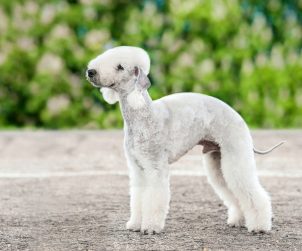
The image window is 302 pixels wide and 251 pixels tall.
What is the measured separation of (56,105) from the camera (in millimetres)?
14820

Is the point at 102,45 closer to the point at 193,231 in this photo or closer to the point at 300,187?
the point at 300,187

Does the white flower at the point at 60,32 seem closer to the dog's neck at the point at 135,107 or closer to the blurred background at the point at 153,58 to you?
the blurred background at the point at 153,58

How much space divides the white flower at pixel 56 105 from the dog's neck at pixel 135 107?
8870mm

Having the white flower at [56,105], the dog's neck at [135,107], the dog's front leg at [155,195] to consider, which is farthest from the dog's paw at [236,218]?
the white flower at [56,105]

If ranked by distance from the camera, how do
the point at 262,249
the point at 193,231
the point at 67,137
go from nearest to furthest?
the point at 262,249
the point at 193,231
the point at 67,137

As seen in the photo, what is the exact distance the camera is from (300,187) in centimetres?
827

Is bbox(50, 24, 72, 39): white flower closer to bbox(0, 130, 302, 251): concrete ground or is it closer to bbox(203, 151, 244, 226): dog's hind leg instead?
bbox(0, 130, 302, 251): concrete ground

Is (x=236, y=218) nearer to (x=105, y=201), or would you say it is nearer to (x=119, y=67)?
(x=119, y=67)

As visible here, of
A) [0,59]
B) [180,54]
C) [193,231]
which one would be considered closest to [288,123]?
[180,54]

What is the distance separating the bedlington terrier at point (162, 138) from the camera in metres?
5.86

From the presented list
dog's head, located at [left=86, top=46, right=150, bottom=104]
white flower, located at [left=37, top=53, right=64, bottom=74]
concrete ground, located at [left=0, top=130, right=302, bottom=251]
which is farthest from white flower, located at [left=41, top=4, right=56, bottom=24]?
dog's head, located at [left=86, top=46, right=150, bottom=104]

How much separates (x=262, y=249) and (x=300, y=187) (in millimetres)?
2676

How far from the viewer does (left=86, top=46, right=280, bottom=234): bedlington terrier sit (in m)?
5.86

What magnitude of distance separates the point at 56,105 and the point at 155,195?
908 cm
